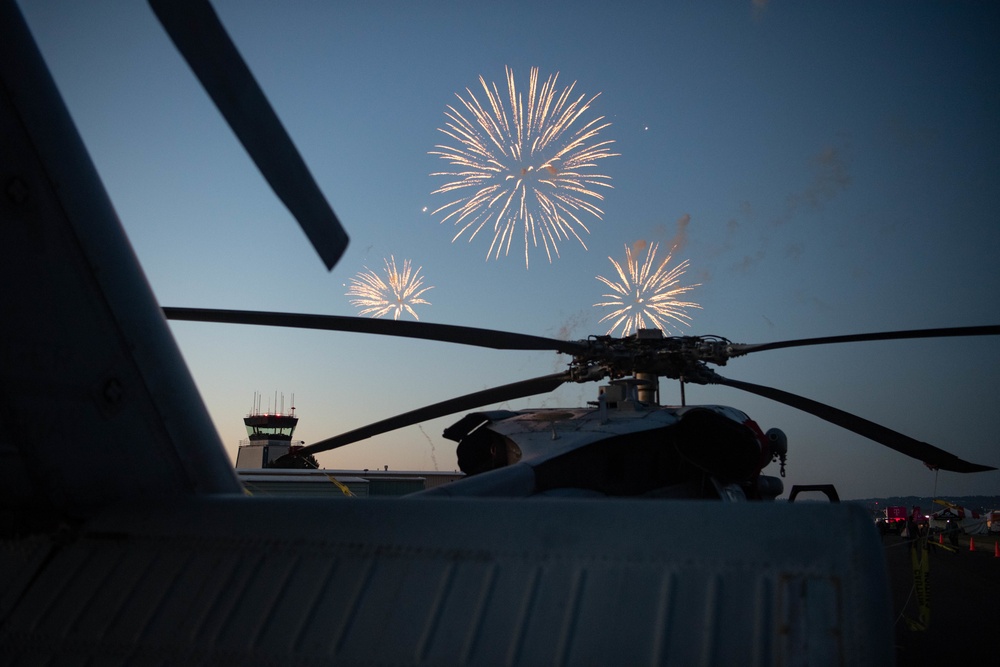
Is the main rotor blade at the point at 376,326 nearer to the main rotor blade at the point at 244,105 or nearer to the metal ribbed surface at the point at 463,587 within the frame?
the metal ribbed surface at the point at 463,587

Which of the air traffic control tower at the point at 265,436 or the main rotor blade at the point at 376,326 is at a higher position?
the main rotor blade at the point at 376,326

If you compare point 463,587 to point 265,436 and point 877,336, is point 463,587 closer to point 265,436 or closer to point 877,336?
point 877,336

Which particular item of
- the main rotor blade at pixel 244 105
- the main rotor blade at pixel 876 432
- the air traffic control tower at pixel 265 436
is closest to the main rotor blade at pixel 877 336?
the main rotor blade at pixel 876 432

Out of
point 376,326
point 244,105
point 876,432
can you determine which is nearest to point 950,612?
point 876,432

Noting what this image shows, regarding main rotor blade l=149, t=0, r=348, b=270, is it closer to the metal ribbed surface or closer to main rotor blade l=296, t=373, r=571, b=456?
the metal ribbed surface

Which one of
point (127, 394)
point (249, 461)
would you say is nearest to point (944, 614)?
point (127, 394)

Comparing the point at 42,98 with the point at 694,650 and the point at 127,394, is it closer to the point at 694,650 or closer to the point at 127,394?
the point at 127,394
